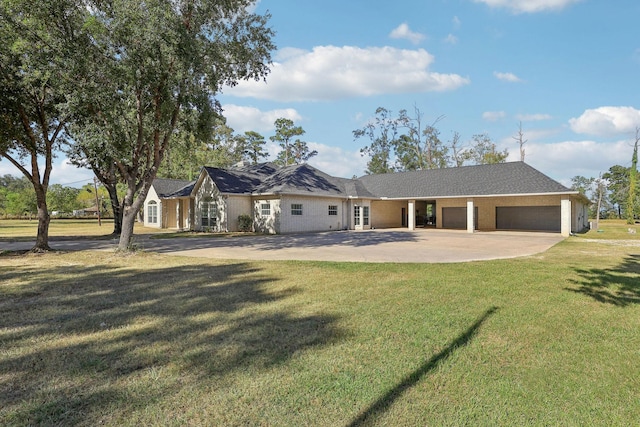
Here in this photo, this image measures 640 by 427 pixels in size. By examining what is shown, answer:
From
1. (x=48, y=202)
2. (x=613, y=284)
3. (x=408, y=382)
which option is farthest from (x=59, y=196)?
(x=613, y=284)

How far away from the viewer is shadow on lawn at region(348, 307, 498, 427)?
2.62m

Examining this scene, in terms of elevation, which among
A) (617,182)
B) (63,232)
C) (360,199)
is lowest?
(63,232)

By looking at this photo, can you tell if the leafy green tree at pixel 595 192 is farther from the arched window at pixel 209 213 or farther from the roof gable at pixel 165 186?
the roof gable at pixel 165 186

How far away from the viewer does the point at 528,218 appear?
2573 centimetres

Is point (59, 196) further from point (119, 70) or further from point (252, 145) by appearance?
point (119, 70)

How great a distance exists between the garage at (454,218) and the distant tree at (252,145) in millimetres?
28990

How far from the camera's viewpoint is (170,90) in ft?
37.4

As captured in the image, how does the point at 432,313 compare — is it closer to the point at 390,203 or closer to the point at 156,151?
the point at 156,151

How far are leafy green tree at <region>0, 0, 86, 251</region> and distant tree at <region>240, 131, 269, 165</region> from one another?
35.7m

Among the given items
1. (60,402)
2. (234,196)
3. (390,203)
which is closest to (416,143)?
(390,203)

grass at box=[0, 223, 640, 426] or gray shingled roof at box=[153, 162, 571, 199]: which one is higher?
gray shingled roof at box=[153, 162, 571, 199]

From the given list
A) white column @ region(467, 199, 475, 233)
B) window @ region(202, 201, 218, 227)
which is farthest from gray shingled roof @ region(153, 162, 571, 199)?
window @ region(202, 201, 218, 227)

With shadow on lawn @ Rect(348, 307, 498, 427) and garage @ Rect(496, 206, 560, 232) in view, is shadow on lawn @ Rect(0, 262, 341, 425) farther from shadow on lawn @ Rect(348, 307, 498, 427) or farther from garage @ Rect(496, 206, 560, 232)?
garage @ Rect(496, 206, 560, 232)

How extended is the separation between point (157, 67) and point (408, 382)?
37.8 feet
